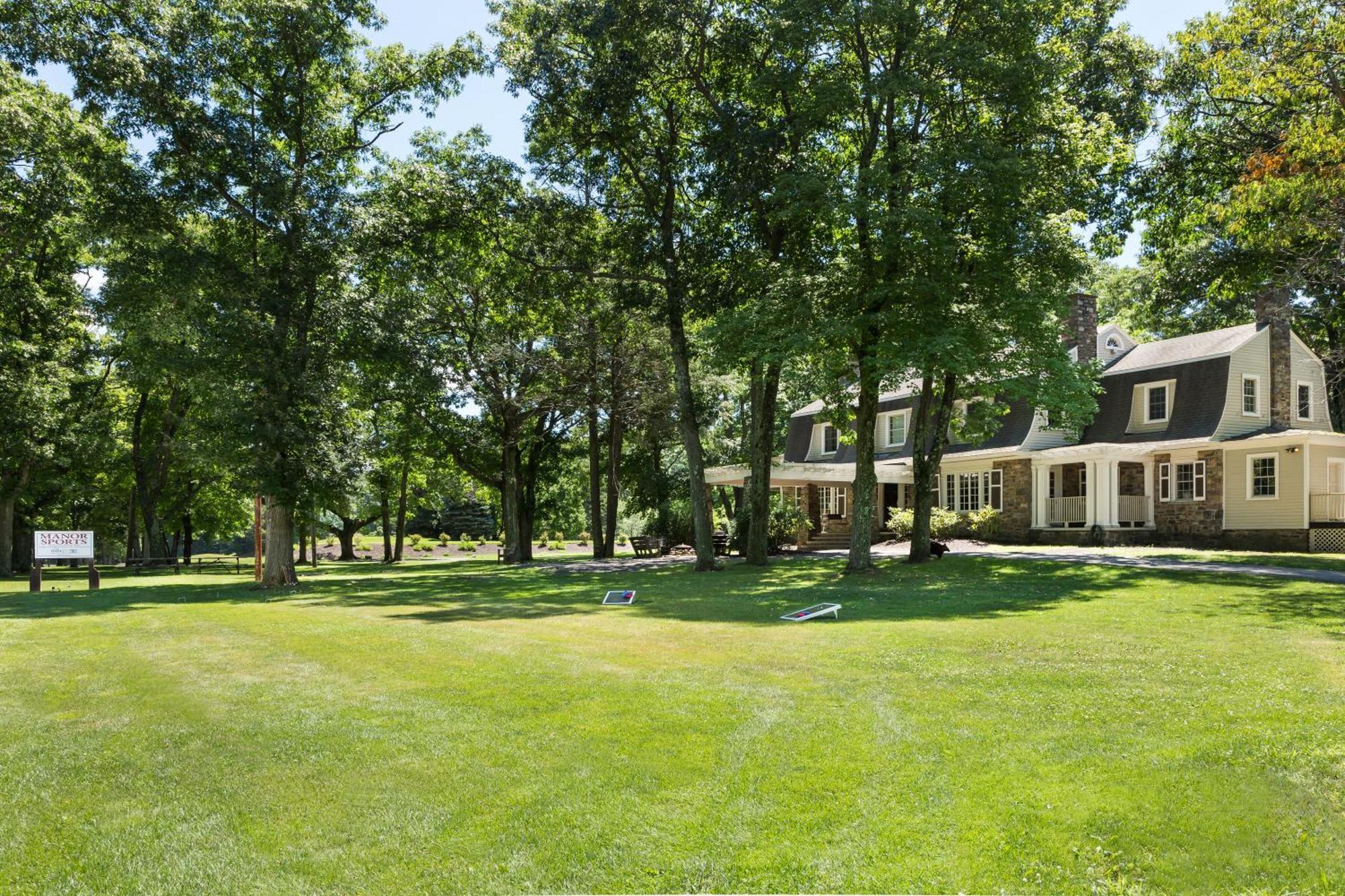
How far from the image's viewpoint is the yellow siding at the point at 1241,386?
995 inches

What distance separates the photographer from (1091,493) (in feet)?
89.1

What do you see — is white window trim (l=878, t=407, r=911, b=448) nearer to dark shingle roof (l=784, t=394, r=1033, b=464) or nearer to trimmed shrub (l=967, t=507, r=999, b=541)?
dark shingle roof (l=784, t=394, r=1033, b=464)

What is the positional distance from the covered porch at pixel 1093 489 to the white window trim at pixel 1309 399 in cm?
489

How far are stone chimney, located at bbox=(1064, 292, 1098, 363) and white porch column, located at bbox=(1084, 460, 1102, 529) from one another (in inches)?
136

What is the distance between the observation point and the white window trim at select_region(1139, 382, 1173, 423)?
26.9 meters

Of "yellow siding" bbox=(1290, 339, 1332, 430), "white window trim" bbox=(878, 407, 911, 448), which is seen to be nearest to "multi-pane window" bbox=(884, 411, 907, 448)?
"white window trim" bbox=(878, 407, 911, 448)

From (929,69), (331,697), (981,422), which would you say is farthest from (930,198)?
(331,697)

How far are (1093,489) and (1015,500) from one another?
2764 millimetres

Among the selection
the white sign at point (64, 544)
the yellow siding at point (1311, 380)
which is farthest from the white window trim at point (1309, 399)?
the white sign at point (64, 544)

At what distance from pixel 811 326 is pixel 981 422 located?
6.73m

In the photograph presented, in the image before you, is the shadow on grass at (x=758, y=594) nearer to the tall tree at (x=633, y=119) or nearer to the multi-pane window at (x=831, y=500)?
the tall tree at (x=633, y=119)

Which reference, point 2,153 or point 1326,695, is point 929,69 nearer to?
point 1326,695

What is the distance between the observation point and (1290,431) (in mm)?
23859

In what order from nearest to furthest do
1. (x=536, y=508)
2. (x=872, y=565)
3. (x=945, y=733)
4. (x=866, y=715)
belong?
(x=945, y=733) → (x=866, y=715) → (x=872, y=565) → (x=536, y=508)
